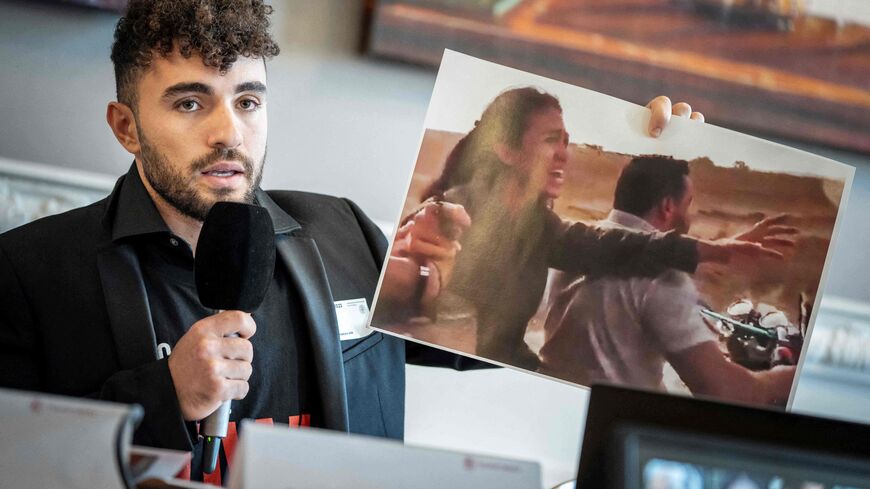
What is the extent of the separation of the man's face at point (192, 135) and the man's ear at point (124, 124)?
0.15 feet

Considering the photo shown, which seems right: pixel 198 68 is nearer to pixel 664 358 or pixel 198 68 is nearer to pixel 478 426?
pixel 664 358

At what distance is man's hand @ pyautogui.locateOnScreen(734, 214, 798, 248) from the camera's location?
4.62ft

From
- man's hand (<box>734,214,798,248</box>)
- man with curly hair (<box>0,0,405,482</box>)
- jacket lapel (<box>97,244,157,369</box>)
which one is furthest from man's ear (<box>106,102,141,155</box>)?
man's hand (<box>734,214,798,248</box>)

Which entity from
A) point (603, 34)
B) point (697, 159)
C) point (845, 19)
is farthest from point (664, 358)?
point (845, 19)

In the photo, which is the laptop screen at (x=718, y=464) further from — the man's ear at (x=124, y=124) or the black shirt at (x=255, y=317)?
the man's ear at (x=124, y=124)

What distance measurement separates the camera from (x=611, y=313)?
4.47 ft

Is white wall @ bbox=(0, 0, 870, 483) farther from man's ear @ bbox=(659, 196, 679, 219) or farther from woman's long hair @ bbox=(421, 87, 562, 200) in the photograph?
man's ear @ bbox=(659, 196, 679, 219)

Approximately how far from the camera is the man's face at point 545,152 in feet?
4.50

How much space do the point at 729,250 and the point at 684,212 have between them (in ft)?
0.29

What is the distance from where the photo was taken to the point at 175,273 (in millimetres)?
1439

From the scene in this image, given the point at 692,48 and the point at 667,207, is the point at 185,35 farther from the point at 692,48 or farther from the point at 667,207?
the point at 692,48

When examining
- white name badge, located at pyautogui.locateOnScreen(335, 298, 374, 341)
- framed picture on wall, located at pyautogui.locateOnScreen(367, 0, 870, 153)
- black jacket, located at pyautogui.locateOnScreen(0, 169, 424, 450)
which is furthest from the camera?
framed picture on wall, located at pyautogui.locateOnScreen(367, 0, 870, 153)

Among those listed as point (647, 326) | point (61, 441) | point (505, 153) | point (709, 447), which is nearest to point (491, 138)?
point (505, 153)

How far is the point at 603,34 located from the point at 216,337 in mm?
1092
